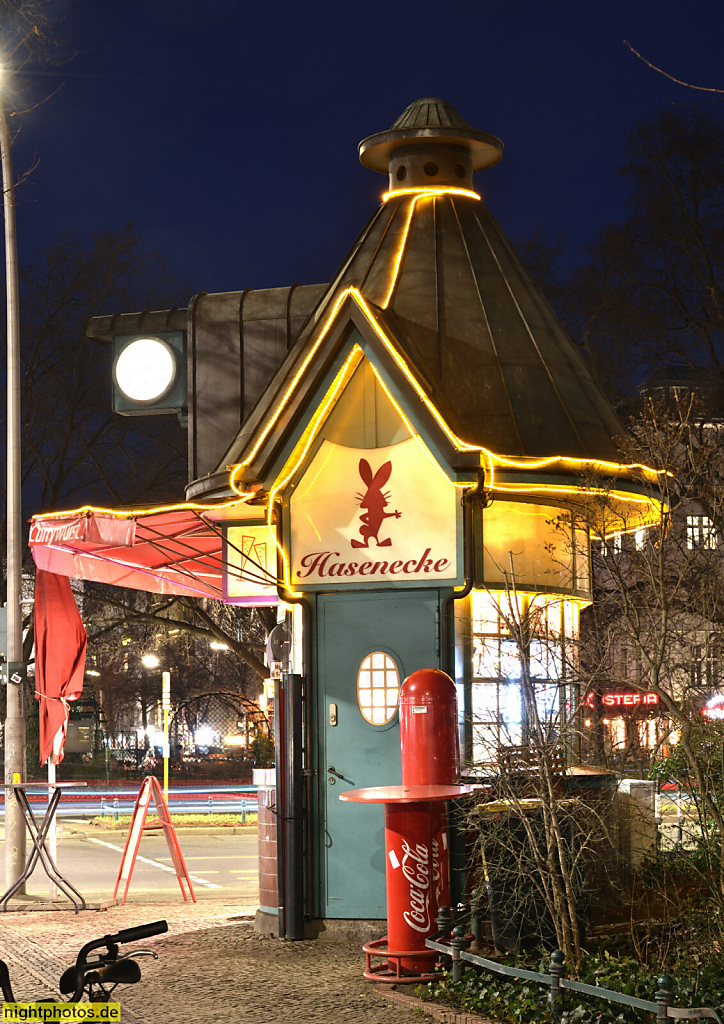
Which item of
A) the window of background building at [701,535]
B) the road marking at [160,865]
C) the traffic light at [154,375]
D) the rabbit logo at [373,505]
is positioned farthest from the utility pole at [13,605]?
the window of background building at [701,535]

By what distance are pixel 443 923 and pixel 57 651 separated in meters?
8.00

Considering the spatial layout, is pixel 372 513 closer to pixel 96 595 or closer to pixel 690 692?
pixel 690 692

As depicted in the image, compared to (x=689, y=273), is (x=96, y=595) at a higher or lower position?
lower

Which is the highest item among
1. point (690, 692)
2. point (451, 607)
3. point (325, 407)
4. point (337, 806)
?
point (325, 407)

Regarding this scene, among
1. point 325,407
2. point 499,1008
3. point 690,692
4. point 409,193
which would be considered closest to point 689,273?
point 409,193

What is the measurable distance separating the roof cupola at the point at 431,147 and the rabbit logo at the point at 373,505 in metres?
3.67

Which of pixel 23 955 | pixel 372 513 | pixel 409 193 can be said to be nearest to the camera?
pixel 23 955

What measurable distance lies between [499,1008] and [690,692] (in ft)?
8.61

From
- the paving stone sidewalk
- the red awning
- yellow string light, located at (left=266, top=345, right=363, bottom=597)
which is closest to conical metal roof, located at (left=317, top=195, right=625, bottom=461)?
yellow string light, located at (left=266, top=345, right=363, bottom=597)

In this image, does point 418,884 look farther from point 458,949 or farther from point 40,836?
point 40,836

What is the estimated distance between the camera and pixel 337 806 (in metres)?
12.1

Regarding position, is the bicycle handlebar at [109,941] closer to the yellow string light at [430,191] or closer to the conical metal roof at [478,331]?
the conical metal roof at [478,331]

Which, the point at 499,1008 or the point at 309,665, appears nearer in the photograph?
the point at 499,1008

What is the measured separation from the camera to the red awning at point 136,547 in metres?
13.5
